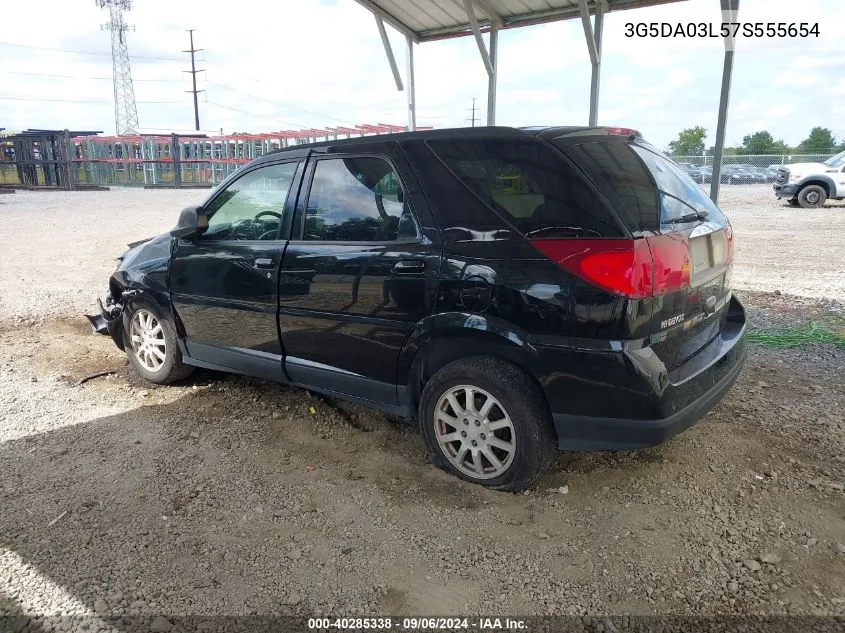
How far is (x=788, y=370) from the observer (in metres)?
4.75

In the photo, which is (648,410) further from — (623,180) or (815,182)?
(815,182)

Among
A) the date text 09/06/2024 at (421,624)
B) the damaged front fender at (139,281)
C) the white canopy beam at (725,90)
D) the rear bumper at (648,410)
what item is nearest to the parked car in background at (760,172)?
the white canopy beam at (725,90)

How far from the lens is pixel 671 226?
2918 millimetres

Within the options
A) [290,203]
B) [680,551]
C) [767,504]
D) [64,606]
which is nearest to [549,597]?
[680,551]

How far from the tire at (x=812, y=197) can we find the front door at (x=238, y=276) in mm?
19671

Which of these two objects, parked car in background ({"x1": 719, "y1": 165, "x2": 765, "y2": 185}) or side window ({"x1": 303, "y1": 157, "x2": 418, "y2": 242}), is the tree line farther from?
side window ({"x1": 303, "y1": 157, "x2": 418, "y2": 242})

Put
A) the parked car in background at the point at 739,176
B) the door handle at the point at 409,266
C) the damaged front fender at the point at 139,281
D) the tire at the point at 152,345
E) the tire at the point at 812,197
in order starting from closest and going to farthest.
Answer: the door handle at the point at 409,266 < the damaged front fender at the point at 139,281 < the tire at the point at 152,345 < the tire at the point at 812,197 < the parked car in background at the point at 739,176

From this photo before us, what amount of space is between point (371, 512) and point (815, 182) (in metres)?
20.4

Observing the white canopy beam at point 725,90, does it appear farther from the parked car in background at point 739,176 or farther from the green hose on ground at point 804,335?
the parked car in background at point 739,176

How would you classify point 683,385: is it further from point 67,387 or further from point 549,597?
point 67,387

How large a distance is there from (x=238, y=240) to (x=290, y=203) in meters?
0.51

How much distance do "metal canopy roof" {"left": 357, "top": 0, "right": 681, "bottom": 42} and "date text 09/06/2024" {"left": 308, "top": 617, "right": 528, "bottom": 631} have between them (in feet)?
28.0

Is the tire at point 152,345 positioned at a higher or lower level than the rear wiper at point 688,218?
lower

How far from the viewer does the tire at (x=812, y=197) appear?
1853cm
